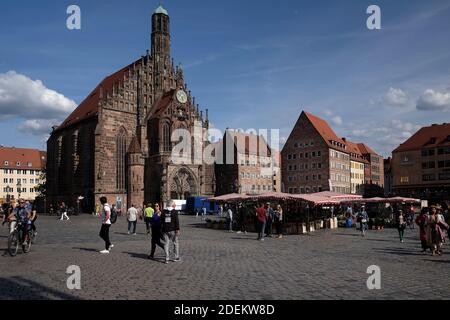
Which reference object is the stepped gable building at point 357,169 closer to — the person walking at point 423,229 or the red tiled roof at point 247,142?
the red tiled roof at point 247,142

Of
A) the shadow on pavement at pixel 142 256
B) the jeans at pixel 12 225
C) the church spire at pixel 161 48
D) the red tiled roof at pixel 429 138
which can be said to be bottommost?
the shadow on pavement at pixel 142 256

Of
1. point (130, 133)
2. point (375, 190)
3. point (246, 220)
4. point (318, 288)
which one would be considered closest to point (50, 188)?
point (130, 133)

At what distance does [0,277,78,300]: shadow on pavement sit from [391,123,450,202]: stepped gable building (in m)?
66.8

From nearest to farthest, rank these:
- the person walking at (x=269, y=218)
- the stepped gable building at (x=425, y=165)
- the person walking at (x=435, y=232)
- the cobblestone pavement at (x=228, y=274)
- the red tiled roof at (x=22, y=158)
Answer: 1. the cobblestone pavement at (x=228, y=274)
2. the person walking at (x=435, y=232)
3. the person walking at (x=269, y=218)
4. the stepped gable building at (x=425, y=165)
5. the red tiled roof at (x=22, y=158)

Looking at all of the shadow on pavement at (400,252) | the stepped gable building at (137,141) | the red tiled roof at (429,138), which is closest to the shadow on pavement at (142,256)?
the shadow on pavement at (400,252)

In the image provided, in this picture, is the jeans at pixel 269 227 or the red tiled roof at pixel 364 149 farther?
the red tiled roof at pixel 364 149

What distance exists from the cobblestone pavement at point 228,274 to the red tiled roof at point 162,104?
39571 millimetres

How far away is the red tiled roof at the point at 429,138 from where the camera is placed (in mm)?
68562

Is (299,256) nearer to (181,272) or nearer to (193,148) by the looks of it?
(181,272)

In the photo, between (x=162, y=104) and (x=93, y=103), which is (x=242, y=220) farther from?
(x=93, y=103)

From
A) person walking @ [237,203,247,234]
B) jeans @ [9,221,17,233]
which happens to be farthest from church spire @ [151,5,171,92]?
jeans @ [9,221,17,233]

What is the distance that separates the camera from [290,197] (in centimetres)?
2547
